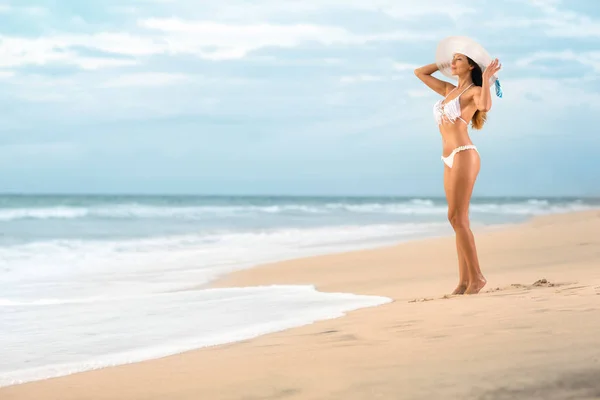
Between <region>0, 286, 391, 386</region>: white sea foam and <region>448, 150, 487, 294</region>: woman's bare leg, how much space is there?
2.37ft

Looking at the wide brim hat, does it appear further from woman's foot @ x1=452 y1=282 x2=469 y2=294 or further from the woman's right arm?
woman's foot @ x1=452 y1=282 x2=469 y2=294

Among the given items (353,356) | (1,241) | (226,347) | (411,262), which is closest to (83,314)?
(226,347)

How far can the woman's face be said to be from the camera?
5762mm

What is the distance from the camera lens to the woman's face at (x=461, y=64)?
18.9ft

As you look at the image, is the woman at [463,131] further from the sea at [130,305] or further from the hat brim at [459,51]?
the sea at [130,305]

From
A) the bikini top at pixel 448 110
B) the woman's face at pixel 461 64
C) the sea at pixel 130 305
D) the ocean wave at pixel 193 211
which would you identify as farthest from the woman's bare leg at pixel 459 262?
the ocean wave at pixel 193 211

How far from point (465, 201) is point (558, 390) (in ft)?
10.5

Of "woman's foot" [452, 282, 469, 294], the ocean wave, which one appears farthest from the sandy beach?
the ocean wave

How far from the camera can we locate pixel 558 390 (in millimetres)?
2695

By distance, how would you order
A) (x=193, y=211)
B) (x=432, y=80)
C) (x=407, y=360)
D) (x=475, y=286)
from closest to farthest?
(x=407, y=360)
(x=475, y=286)
(x=432, y=80)
(x=193, y=211)

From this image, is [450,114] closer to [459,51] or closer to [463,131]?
[463,131]

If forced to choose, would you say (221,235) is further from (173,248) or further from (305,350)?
(305,350)

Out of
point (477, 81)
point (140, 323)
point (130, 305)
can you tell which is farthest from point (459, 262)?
point (130, 305)

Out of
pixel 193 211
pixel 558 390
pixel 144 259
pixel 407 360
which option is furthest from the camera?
pixel 193 211
